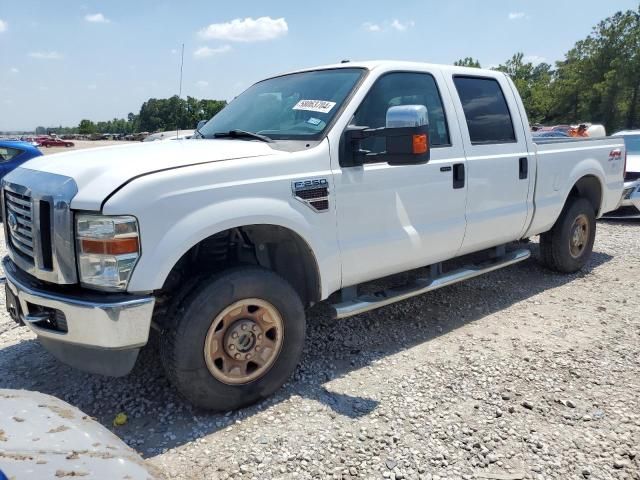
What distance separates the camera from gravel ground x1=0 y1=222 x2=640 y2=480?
8.45ft

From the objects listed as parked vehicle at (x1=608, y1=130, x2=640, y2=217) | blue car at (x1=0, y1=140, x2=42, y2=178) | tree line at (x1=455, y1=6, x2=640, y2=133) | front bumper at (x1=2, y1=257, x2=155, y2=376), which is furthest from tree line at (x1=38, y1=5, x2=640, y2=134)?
front bumper at (x1=2, y1=257, x2=155, y2=376)

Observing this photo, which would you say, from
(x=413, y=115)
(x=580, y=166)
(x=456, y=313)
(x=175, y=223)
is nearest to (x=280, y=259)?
(x=175, y=223)

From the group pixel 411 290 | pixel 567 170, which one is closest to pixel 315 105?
pixel 411 290

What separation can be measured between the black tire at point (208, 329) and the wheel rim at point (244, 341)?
26 mm

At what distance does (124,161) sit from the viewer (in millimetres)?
2748

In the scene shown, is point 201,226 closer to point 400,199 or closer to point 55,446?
point 55,446

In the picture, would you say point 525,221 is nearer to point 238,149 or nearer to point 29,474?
point 238,149

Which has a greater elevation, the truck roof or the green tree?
the green tree

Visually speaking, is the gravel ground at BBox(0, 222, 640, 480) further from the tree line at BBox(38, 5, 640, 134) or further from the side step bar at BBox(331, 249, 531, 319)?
the tree line at BBox(38, 5, 640, 134)

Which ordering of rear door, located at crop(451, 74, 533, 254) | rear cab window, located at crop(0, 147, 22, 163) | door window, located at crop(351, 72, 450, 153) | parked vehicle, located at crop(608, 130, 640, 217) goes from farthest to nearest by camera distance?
1. rear cab window, located at crop(0, 147, 22, 163)
2. parked vehicle, located at crop(608, 130, 640, 217)
3. rear door, located at crop(451, 74, 533, 254)
4. door window, located at crop(351, 72, 450, 153)

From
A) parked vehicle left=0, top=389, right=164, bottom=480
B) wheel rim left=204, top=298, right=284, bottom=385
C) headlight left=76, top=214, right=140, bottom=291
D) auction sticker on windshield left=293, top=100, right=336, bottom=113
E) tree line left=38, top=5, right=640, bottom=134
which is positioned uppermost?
tree line left=38, top=5, right=640, bottom=134

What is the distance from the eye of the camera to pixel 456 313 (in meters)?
4.59

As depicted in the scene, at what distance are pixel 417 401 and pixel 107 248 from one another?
6.31 ft

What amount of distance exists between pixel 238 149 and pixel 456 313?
2.51 metres
